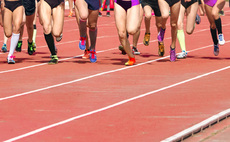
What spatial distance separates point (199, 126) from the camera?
28.8 feet

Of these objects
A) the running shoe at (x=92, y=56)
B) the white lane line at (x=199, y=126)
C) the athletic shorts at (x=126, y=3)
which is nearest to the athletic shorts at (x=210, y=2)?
the athletic shorts at (x=126, y=3)

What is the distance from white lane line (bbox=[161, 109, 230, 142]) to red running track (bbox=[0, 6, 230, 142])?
0.59ft

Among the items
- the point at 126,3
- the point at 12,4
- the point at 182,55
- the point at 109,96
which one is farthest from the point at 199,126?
the point at 182,55

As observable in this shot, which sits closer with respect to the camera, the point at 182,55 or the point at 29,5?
the point at 182,55

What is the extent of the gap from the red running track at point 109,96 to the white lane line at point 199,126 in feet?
0.59

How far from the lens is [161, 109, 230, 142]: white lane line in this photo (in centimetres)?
809

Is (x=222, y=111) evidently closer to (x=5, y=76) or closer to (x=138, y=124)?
(x=138, y=124)

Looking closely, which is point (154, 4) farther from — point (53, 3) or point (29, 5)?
point (29, 5)

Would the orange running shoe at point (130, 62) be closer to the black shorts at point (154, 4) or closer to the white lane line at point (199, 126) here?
the black shorts at point (154, 4)

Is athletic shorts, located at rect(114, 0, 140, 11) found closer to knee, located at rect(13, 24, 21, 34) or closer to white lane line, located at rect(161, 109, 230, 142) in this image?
knee, located at rect(13, 24, 21, 34)

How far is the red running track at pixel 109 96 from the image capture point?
8.84 metres

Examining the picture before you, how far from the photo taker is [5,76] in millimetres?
14367

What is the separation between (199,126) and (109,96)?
119 inches

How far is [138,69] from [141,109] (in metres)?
4.92
